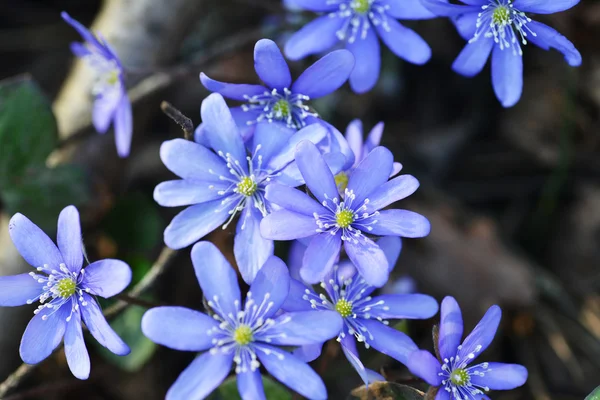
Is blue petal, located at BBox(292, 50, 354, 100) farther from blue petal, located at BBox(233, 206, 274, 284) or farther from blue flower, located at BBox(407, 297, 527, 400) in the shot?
blue flower, located at BBox(407, 297, 527, 400)

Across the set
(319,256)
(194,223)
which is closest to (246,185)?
(194,223)

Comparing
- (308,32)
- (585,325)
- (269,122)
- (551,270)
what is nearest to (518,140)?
(551,270)

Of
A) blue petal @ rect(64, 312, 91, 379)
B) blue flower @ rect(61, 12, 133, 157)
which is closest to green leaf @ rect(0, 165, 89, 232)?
blue flower @ rect(61, 12, 133, 157)

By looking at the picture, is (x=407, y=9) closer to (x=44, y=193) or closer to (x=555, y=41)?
(x=555, y=41)

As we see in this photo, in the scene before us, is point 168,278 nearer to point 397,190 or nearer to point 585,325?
point 397,190

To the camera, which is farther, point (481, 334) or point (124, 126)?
point (124, 126)
